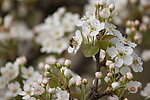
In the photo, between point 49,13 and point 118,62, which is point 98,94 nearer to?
point 118,62

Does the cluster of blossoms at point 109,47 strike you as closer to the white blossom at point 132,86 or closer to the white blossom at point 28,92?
the white blossom at point 132,86

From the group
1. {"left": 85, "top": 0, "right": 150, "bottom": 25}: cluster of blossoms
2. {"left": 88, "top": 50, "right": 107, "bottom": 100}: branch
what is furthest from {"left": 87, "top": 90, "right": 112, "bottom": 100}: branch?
{"left": 85, "top": 0, "right": 150, "bottom": 25}: cluster of blossoms

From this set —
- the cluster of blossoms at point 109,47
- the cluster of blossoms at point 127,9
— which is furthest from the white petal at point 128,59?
the cluster of blossoms at point 127,9

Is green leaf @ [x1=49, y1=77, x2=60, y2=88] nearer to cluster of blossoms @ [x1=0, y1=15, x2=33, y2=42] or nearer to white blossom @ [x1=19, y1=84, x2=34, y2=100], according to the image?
white blossom @ [x1=19, y1=84, x2=34, y2=100]

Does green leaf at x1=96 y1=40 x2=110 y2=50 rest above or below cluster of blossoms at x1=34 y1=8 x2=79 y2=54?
below

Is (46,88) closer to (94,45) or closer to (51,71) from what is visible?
(51,71)
